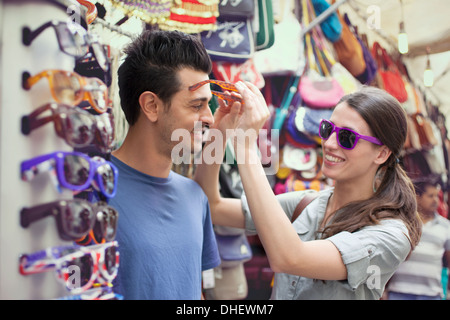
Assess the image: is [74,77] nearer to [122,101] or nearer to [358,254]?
[122,101]

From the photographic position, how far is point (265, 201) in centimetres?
118

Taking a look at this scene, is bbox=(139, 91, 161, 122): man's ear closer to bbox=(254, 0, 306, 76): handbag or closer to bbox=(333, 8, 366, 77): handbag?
bbox=(254, 0, 306, 76): handbag

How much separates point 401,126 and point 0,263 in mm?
1302

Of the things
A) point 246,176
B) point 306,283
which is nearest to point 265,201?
point 246,176

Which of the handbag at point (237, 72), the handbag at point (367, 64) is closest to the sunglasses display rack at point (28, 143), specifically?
the handbag at point (237, 72)

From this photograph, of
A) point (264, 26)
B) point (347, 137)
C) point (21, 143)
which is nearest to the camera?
point (21, 143)

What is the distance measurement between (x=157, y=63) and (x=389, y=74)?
199cm

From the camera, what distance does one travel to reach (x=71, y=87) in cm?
73

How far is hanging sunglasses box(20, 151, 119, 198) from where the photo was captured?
67cm

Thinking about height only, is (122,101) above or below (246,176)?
above

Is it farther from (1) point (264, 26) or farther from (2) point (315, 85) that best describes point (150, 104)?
(2) point (315, 85)

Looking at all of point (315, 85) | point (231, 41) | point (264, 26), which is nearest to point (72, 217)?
point (231, 41)

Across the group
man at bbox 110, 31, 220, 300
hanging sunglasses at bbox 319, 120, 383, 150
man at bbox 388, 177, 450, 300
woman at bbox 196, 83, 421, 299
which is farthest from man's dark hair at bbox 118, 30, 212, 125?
man at bbox 388, 177, 450, 300

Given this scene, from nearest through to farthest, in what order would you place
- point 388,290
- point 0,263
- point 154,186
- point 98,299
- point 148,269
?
point 0,263 → point 98,299 → point 148,269 → point 154,186 → point 388,290
